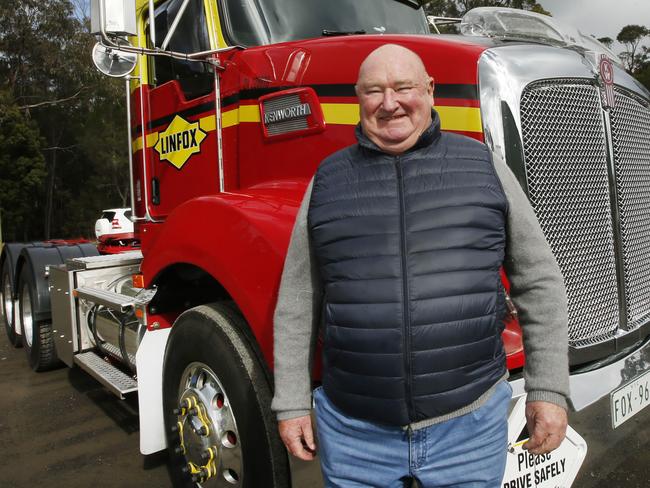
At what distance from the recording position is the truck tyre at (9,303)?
247 inches

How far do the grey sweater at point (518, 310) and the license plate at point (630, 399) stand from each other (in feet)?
3.14

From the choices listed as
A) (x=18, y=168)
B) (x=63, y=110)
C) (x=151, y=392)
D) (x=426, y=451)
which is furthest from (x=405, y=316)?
(x=63, y=110)

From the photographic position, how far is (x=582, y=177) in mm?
2441

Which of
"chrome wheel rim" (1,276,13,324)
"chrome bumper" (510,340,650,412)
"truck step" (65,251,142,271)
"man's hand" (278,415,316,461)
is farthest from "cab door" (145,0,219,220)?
"chrome wheel rim" (1,276,13,324)

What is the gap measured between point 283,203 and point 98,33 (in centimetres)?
135

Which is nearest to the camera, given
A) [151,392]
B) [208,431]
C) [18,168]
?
[208,431]

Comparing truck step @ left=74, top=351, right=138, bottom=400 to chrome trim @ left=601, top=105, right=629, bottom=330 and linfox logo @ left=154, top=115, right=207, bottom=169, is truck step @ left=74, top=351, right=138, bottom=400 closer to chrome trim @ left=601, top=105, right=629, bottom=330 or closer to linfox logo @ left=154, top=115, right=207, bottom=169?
linfox logo @ left=154, top=115, right=207, bottom=169

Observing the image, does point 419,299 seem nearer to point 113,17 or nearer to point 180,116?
point 113,17

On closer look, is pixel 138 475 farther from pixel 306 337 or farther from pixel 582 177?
pixel 582 177

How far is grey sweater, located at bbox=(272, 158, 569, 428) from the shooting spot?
1697 millimetres

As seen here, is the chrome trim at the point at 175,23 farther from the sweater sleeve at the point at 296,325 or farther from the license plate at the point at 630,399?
the license plate at the point at 630,399

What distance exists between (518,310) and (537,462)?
0.76 metres

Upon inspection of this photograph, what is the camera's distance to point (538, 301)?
1728 millimetres

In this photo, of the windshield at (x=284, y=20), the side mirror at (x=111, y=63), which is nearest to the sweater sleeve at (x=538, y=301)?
the windshield at (x=284, y=20)
